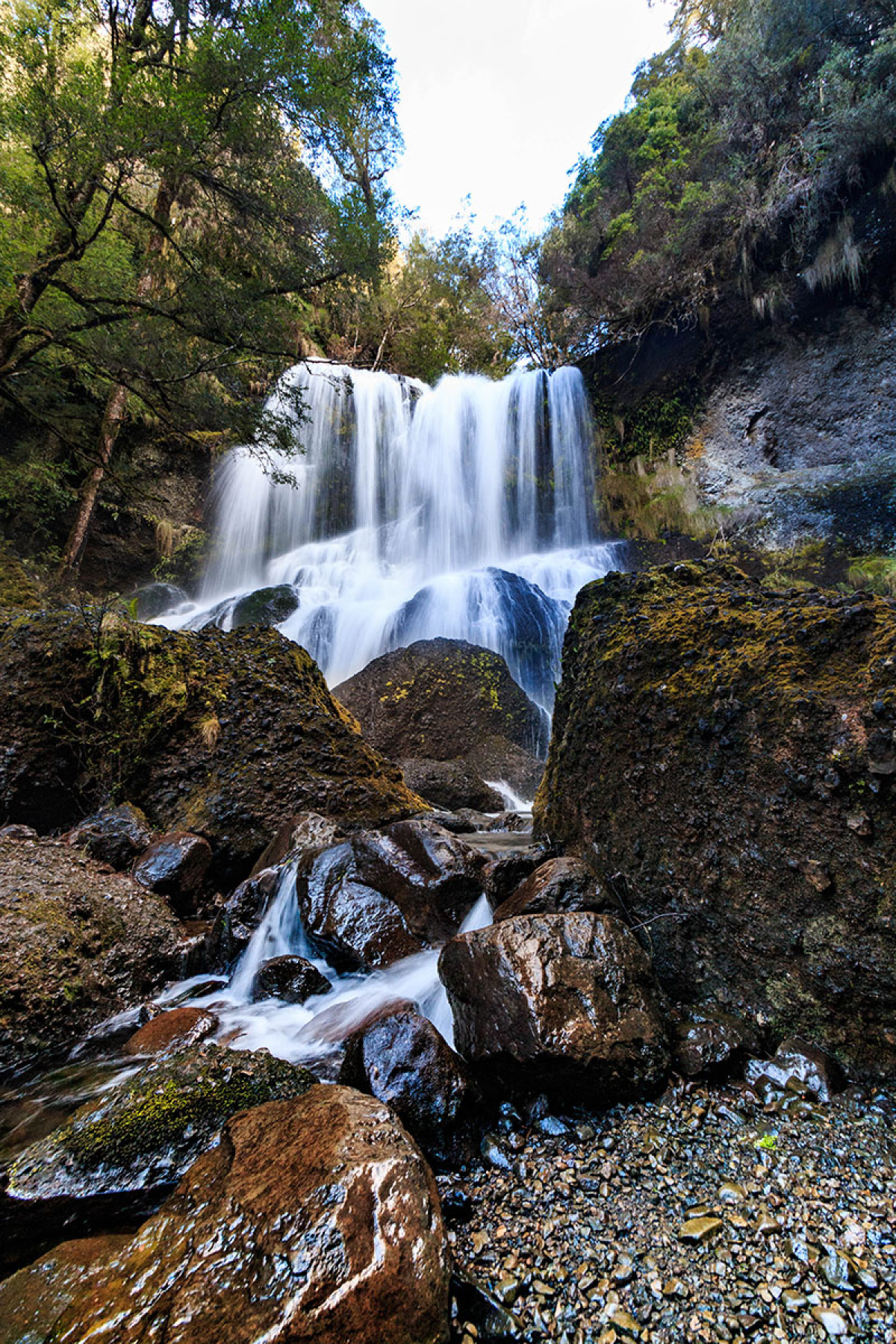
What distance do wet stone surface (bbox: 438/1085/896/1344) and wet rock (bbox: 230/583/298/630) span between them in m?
12.2

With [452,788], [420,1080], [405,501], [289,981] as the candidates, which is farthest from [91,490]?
[420,1080]

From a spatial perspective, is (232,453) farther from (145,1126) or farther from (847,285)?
(145,1126)

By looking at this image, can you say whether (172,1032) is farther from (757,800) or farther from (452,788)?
(452,788)

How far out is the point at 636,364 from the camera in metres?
16.0

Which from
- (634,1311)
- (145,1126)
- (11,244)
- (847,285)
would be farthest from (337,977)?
(847,285)

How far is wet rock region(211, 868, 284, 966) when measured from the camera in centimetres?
358

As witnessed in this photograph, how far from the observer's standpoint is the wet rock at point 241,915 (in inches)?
141

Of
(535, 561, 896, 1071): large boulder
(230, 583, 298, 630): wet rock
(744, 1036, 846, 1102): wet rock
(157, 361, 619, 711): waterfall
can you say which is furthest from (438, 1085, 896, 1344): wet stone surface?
(230, 583, 298, 630): wet rock

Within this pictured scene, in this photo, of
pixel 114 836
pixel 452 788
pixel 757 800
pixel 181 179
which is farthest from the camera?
pixel 181 179

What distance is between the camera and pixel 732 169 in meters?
13.4

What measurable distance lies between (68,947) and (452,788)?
15.5 ft

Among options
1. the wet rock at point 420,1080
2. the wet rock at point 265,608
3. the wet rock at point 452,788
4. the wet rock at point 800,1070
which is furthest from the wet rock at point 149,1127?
the wet rock at point 265,608

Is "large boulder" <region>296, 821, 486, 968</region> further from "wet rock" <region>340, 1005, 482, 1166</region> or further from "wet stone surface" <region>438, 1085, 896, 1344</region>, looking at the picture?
"wet stone surface" <region>438, 1085, 896, 1344</region>

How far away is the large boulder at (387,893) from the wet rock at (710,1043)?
1455 millimetres
